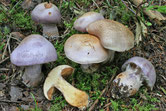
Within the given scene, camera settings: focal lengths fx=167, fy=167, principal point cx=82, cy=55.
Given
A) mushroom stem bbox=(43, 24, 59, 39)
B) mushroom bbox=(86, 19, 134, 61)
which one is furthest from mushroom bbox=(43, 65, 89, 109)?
mushroom stem bbox=(43, 24, 59, 39)

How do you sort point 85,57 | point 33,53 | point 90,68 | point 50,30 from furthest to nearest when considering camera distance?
point 50,30 → point 90,68 → point 85,57 → point 33,53

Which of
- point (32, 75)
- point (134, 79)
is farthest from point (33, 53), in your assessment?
point (134, 79)

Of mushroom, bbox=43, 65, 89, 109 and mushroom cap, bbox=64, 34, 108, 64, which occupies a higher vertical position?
mushroom cap, bbox=64, 34, 108, 64

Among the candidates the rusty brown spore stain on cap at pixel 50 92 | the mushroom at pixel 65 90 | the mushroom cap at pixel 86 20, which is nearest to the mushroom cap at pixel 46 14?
the mushroom cap at pixel 86 20

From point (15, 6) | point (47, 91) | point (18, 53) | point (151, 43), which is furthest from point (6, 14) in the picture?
point (151, 43)

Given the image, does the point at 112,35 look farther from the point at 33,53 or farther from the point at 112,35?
the point at 33,53

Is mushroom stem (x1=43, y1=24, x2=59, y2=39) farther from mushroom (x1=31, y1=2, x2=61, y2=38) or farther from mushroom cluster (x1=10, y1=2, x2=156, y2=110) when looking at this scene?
mushroom cluster (x1=10, y1=2, x2=156, y2=110)

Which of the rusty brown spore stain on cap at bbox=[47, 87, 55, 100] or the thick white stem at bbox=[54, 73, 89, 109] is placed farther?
the rusty brown spore stain on cap at bbox=[47, 87, 55, 100]

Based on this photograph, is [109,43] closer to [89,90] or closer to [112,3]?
Result: [89,90]
